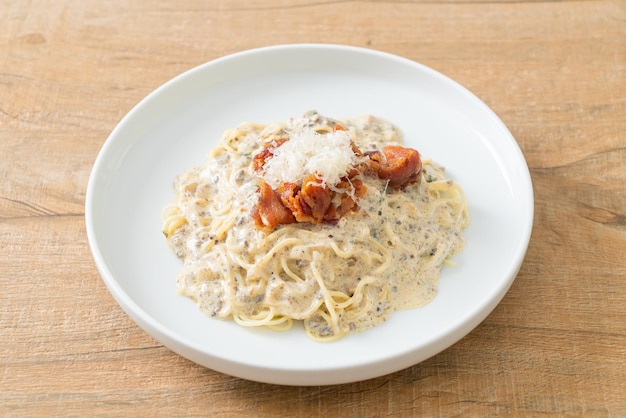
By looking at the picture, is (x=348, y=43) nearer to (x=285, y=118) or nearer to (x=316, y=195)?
(x=285, y=118)

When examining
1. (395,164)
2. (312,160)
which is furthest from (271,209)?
(395,164)

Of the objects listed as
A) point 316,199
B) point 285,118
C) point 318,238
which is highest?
point 316,199

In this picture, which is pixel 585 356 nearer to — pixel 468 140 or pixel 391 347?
pixel 391 347

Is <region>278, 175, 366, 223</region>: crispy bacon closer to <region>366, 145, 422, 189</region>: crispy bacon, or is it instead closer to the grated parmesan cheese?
the grated parmesan cheese

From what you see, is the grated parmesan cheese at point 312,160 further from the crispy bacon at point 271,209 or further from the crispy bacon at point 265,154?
the crispy bacon at point 265,154

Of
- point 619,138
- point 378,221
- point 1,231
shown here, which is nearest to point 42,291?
point 1,231

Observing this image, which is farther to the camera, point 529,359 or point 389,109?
point 389,109
